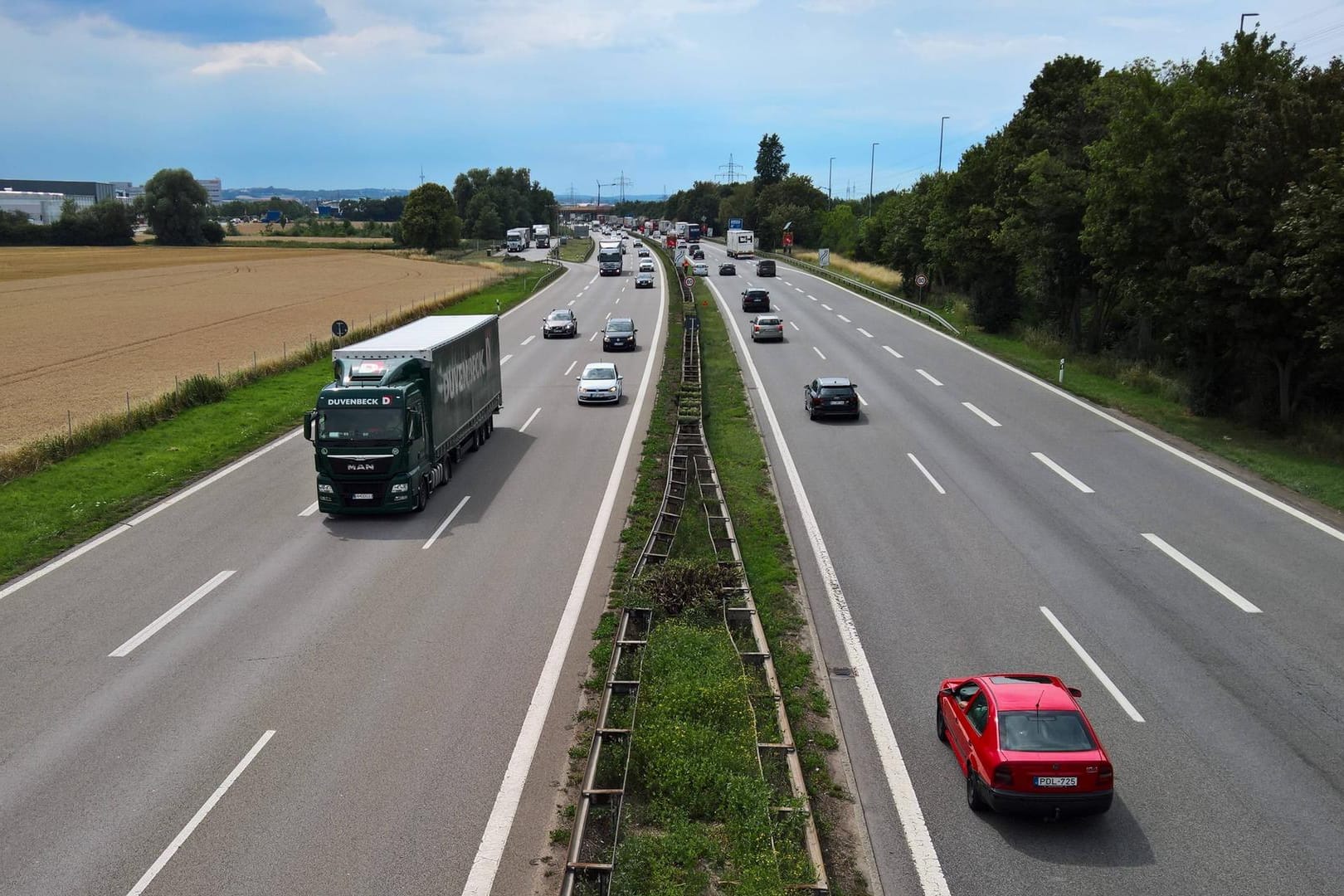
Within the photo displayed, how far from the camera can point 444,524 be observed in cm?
2125

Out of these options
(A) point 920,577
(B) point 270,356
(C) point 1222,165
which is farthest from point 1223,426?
(B) point 270,356

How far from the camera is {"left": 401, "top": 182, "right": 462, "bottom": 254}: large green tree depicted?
13500cm

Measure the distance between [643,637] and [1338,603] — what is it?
36.4 feet

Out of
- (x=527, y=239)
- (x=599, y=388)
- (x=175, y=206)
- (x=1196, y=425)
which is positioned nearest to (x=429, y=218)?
(x=527, y=239)

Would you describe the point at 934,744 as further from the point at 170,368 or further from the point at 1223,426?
the point at 170,368

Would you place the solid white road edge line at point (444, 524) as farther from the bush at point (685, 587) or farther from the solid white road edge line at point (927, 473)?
the solid white road edge line at point (927, 473)

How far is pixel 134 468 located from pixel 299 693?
48.8ft

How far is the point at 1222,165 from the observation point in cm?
2697

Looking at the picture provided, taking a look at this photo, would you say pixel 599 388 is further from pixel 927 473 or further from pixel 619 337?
pixel 619 337

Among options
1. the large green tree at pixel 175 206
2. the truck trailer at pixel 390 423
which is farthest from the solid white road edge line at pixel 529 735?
the large green tree at pixel 175 206

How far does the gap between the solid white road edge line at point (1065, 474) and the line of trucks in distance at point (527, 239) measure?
115 metres

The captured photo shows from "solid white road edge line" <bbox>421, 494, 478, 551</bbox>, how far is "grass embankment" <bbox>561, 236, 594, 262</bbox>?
95524mm

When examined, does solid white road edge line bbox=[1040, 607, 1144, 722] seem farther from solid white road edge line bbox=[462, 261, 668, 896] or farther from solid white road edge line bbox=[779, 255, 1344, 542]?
solid white road edge line bbox=[779, 255, 1344, 542]

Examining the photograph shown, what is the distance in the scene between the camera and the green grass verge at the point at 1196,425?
77.5 ft
